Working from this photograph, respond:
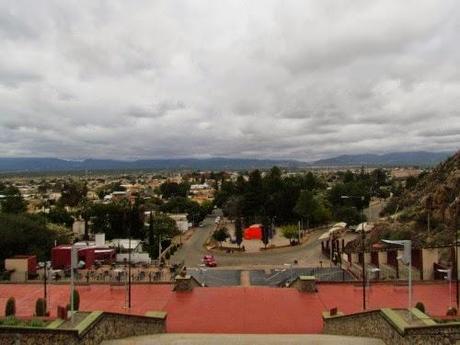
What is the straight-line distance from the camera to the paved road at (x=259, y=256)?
164ft

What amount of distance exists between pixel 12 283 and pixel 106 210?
40.6 metres

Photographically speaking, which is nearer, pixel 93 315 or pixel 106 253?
pixel 93 315

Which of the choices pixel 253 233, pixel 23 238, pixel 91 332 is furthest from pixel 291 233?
pixel 91 332

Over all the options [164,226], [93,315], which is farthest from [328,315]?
[164,226]

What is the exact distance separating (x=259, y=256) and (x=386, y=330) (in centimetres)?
4214

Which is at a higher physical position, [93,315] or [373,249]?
[93,315]

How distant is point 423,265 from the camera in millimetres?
30531

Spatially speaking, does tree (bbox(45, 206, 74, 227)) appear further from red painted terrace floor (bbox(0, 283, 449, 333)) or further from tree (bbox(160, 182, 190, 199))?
tree (bbox(160, 182, 190, 199))

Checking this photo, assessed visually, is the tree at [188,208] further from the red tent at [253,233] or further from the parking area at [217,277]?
the parking area at [217,277]

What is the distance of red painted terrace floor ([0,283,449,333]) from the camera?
20.1m

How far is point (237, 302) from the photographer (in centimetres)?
2330

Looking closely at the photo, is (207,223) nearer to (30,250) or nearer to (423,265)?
(30,250)

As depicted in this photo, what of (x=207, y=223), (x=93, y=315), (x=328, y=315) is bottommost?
(x=207, y=223)

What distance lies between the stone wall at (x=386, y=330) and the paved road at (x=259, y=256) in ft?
90.0
